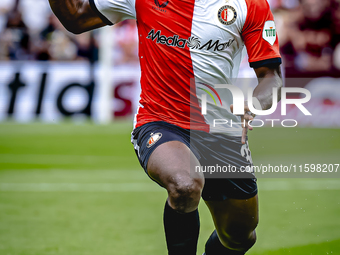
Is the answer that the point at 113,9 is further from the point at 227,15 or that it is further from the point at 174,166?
the point at 174,166

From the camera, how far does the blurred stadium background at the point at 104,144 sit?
575cm

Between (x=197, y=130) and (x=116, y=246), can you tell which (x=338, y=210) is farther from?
(x=197, y=130)

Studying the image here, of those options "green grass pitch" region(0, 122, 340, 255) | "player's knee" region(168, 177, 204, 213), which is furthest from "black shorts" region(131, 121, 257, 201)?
"green grass pitch" region(0, 122, 340, 255)

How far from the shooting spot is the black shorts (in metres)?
3.85

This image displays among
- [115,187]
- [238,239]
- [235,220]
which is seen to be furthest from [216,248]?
[115,187]

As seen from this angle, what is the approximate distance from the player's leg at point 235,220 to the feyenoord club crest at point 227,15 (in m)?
1.25

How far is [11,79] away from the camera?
579 inches

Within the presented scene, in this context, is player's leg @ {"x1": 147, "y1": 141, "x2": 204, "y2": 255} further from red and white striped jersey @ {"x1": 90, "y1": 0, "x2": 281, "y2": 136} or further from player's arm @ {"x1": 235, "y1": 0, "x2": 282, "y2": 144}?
player's arm @ {"x1": 235, "y1": 0, "x2": 282, "y2": 144}

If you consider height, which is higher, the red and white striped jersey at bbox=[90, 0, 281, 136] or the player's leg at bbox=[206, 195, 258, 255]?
the red and white striped jersey at bbox=[90, 0, 281, 136]

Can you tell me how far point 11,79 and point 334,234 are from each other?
10.8 meters

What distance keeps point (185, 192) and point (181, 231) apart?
1.22 feet

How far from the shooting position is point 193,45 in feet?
13.1

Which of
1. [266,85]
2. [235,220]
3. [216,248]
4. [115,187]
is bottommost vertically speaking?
[115,187]

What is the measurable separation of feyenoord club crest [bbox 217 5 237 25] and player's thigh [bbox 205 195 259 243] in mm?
1250
